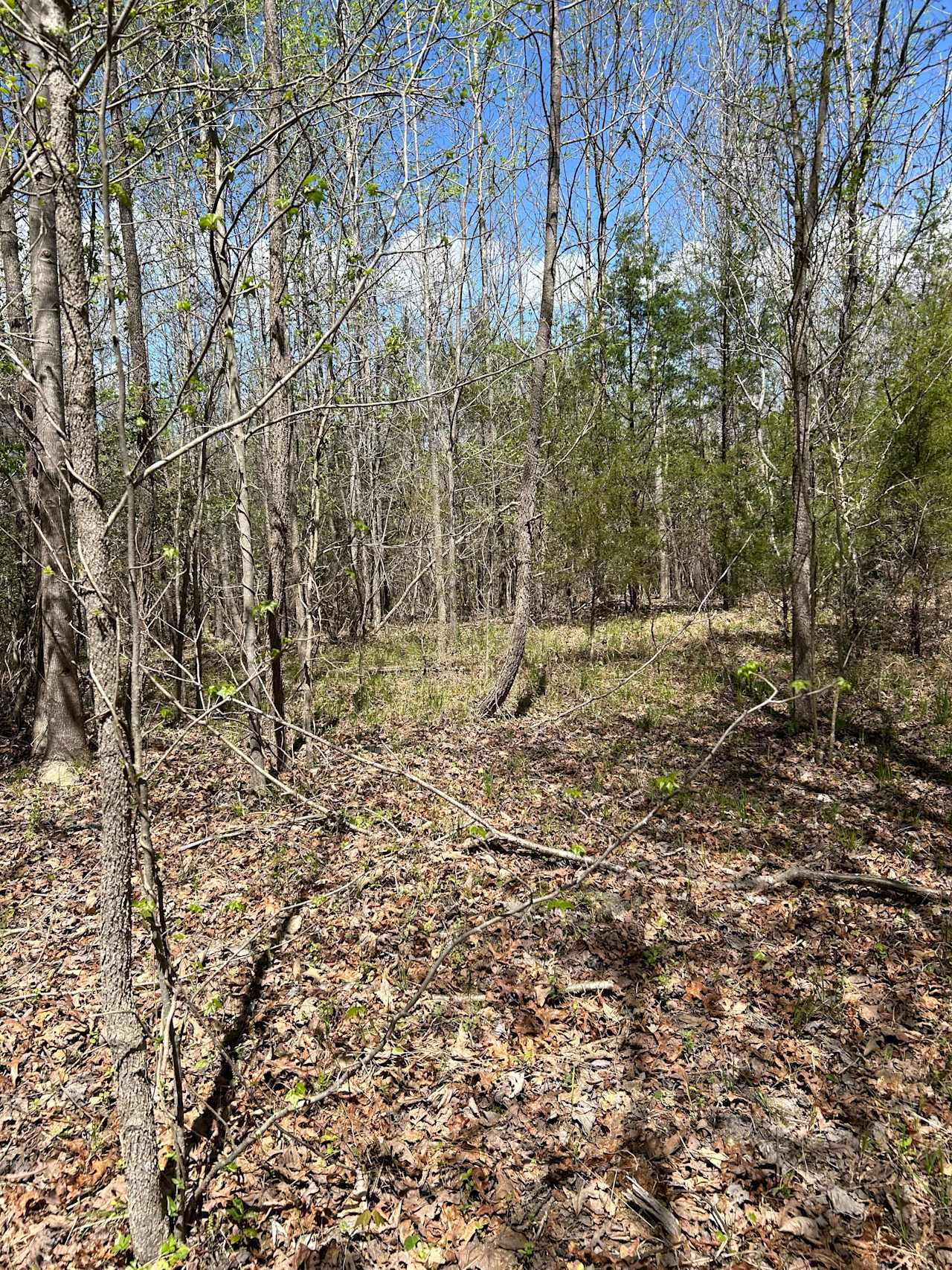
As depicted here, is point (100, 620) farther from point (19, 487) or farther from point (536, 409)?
point (19, 487)

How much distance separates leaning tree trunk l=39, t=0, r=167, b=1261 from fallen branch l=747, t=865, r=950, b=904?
3.87 meters

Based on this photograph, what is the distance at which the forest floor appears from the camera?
2.55m

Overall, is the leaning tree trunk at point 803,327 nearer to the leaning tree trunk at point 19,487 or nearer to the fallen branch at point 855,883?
the fallen branch at point 855,883

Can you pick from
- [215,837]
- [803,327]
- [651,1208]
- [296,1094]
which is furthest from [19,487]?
[651,1208]

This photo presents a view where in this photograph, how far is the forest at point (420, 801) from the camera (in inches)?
90.4

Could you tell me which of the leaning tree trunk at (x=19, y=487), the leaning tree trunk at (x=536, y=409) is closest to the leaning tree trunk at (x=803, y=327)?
the leaning tree trunk at (x=536, y=409)

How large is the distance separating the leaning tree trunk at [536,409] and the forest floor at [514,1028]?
9.33 feet

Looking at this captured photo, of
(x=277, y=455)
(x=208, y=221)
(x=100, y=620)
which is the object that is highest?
(x=277, y=455)

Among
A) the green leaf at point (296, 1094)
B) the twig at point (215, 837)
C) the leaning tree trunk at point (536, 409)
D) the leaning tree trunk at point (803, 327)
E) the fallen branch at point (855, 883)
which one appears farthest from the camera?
the leaning tree trunk at point (536, 409)

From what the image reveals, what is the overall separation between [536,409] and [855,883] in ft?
21.9

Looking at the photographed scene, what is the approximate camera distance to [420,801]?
6.11 metres

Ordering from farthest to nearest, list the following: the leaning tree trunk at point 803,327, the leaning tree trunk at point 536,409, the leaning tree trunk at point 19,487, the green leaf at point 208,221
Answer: the leaning tree trunk at point 536,409 < the leaning tree trunk at point 19,487 < the leaning tree trunk at point 803,327 < the green leaf at point 208,221

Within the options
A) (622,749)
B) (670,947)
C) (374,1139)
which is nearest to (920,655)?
(622,749)

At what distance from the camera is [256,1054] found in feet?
10.9
